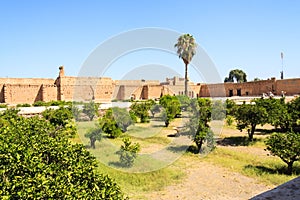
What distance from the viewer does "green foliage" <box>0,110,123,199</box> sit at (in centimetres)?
254

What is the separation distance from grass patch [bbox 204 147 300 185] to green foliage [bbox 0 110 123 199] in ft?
19.4

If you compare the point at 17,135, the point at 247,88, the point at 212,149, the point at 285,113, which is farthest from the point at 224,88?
the point at 17,135

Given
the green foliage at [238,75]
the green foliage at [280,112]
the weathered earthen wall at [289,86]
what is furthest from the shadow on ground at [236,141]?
the green foliage at [238,75]

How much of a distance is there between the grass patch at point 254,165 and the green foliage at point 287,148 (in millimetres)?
336

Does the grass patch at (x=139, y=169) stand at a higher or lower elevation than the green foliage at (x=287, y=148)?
lower

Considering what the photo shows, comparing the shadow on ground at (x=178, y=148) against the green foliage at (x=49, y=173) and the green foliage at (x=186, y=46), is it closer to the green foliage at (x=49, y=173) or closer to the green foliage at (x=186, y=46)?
the green foliage at (x=49, y=173)

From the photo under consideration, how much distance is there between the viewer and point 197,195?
6742 mm

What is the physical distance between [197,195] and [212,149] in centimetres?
468

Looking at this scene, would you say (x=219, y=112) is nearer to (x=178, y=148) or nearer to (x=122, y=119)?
(x=122, y=119)

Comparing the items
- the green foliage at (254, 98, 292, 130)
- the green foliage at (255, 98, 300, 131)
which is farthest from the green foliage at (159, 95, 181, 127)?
the green foliage at (254, 98, 292, 130)

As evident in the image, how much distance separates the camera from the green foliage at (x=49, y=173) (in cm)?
254

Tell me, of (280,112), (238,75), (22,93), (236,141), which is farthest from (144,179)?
(238,75)

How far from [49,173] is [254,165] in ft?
25.8

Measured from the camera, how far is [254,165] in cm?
908
